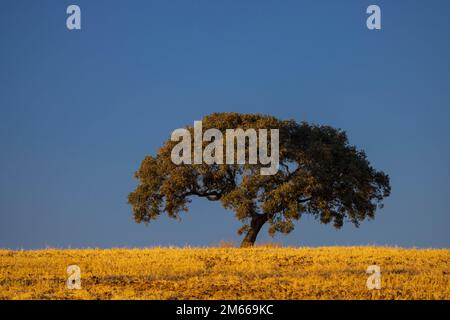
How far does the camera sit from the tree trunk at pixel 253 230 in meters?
38.6

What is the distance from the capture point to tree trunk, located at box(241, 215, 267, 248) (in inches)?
1519

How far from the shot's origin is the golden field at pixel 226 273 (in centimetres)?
1956

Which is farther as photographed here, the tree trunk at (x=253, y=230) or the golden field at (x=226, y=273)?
the tree trunk at (x=253, y=230)

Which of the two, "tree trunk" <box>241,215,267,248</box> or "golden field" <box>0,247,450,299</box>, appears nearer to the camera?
"golden field" <box>0,247,450,299</box>

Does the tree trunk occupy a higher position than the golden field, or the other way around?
the tree trunk

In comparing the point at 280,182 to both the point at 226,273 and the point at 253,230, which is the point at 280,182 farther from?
the point at 226,273

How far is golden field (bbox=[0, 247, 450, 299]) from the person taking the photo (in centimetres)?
1956

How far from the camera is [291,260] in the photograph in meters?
29.0

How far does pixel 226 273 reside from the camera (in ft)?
81.4

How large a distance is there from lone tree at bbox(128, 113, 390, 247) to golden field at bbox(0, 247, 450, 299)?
3.86 m

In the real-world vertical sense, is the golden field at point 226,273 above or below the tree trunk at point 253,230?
below

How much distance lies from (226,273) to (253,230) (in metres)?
14.2
